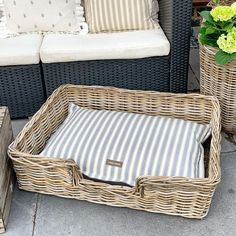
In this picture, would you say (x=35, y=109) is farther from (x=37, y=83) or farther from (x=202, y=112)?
(x=202, y=112)

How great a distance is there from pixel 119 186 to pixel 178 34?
99 centimetres

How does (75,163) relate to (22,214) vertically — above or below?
above

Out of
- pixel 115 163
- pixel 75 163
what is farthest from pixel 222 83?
pixel 75 163

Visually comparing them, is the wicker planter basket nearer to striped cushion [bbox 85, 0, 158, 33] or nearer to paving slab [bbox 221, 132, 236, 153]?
paving slab [bbox 221, 132, 236, 153]

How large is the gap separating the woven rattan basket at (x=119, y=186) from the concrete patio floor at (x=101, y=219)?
4 centimetres

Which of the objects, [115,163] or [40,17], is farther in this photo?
[40,17]

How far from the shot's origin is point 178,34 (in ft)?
7.55

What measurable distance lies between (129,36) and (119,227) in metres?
1.13

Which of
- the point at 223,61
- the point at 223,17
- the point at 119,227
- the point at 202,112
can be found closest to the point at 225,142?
the point at 202,112

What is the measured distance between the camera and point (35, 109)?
248 cm

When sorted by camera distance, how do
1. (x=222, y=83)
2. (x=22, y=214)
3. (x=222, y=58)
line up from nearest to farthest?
(x=22, y=214)
(x=222, y=58)
(x=222, y=83)

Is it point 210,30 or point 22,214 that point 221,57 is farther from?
point 22,214

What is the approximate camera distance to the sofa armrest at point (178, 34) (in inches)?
88.5

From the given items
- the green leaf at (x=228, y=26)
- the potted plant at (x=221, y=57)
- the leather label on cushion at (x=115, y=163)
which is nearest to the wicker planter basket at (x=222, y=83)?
the potted plant at (x=221, y=57)
